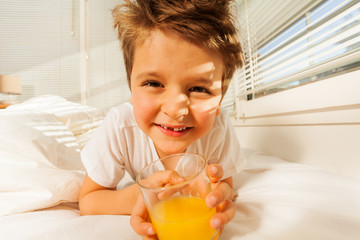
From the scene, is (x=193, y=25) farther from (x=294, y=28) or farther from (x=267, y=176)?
(x=294, y=28)

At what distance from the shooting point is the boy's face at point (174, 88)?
54 cm

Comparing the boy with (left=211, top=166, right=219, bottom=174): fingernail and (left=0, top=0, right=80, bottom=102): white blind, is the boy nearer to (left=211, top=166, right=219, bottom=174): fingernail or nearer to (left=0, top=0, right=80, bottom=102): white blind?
(left=211, top=166, right=219, bottom=174): fingernail

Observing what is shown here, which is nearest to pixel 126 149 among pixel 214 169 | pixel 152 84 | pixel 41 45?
pixel 152 84

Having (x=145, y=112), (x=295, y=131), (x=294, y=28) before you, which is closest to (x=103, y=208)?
(x=145, y=112)

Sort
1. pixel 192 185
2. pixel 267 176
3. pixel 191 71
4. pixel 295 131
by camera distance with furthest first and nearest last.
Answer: pixel 295 131 → pixel 267 176 → pixel 191 71 → pixel 192 185

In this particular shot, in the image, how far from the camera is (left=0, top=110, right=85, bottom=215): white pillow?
1.98 ft

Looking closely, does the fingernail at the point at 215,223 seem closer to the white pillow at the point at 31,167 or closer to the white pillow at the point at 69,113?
the white pillow at the point at 31,167

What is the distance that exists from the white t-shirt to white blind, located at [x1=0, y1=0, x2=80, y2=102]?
116 inches

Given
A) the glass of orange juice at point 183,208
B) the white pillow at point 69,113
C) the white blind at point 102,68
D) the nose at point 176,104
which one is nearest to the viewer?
the glass of orange juice at point 183,208

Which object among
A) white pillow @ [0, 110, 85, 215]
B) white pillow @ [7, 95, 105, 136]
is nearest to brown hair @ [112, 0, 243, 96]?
white pillow @ [0, 110, 85, 215]

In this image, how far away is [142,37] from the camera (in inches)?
24.2

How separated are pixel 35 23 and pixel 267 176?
4.01 meters

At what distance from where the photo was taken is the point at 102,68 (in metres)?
3.38

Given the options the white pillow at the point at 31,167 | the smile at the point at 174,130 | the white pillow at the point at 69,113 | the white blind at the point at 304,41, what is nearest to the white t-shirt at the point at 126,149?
the white pillow at the point at 31,167
